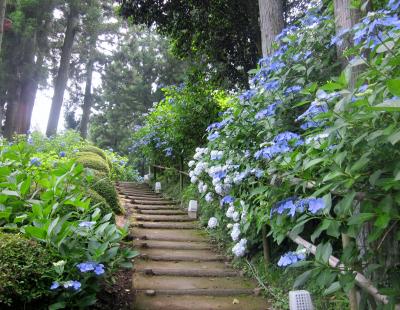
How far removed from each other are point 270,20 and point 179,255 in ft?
9.22

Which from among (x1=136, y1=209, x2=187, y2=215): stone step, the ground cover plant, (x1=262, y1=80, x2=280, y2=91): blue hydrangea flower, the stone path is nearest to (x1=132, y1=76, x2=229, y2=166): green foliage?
(x1=136, y1=209, x2=187, y2=215): stone step

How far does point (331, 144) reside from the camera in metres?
1.68

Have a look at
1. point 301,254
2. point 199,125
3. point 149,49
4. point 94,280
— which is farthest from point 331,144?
point 149,49

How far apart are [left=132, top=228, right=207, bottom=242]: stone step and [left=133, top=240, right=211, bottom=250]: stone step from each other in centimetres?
12

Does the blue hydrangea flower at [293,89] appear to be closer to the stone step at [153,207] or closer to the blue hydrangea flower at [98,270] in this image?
the blue hydrangea flower at [98,270]

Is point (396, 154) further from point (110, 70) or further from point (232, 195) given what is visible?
point (110, 70)

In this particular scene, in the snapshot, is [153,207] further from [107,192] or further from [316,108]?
[316,108]

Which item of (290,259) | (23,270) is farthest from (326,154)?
(23,270)

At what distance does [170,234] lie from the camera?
5.12 metres

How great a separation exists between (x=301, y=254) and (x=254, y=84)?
6.42ft

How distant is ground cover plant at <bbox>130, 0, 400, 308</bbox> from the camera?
58.4 inches

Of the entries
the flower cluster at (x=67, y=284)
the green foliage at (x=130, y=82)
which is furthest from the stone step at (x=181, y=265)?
the green foliage at (x=130, y=82)

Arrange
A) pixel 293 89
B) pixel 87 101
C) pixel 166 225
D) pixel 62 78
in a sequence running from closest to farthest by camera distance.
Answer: pixel 293 89 → pixel 166 225 → pixel 62 78 → pixel 87 101

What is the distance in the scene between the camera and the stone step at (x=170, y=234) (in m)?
4.84
